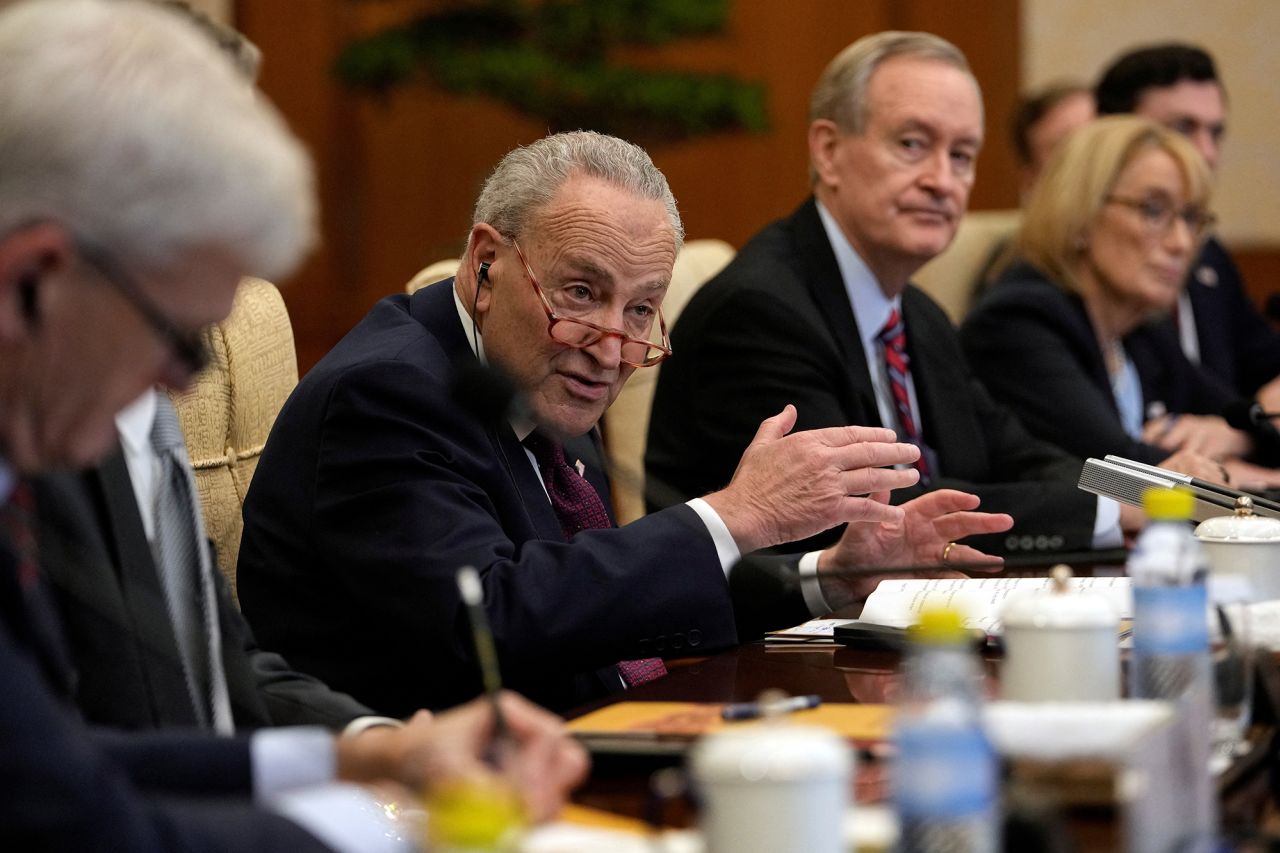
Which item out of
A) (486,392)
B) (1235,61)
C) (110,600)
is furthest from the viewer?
(1235,61)

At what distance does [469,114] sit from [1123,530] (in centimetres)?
344

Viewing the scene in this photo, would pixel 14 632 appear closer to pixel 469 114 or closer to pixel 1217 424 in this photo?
pixel 1217 424

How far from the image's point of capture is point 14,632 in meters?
1.18

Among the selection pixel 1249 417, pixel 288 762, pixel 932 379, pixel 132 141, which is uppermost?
pixel 132 141

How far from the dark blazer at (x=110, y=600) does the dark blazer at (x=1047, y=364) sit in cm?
232

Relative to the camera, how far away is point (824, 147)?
332 cm

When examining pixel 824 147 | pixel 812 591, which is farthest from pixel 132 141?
pixel 824 147

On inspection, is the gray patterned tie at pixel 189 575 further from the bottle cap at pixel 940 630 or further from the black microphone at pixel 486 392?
the bottle cap at pixel 940 630

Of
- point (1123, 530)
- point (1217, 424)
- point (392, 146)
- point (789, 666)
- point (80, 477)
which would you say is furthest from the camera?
point (392, 146)

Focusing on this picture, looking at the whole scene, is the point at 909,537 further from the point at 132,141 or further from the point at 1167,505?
the point at 132,141

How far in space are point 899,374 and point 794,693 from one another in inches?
58.4

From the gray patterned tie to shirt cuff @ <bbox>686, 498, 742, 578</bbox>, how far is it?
58cm

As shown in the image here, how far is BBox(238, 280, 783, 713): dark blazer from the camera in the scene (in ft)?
6.09

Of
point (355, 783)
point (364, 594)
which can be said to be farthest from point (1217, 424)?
point (355, 783)
